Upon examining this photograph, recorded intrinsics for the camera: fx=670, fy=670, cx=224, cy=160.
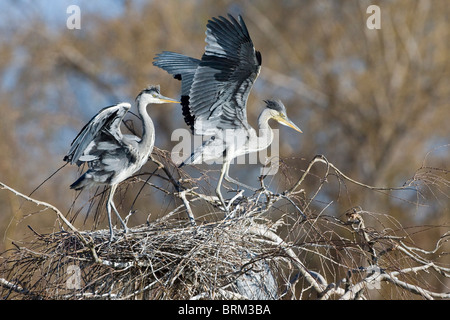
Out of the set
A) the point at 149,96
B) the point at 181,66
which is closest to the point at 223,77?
the point at 149,96

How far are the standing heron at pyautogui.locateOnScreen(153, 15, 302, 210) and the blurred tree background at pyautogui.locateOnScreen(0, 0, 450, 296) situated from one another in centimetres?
1047

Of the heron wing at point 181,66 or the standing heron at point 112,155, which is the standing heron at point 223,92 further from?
the standing heron at point 112,155

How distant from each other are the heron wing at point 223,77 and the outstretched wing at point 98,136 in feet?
2.38

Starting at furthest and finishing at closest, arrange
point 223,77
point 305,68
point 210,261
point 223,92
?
point 305,68 < point 223,92 < point 223,77 < point 210,261

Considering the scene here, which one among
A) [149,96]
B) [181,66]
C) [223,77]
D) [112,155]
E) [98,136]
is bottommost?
[112,155]

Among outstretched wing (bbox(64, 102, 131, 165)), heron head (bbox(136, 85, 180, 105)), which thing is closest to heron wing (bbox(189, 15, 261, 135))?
heron head (bbox(136, 85, 180, 105))

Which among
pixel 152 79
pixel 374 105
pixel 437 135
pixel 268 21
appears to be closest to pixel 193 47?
pixel 152 79

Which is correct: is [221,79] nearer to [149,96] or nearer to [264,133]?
[149,96]

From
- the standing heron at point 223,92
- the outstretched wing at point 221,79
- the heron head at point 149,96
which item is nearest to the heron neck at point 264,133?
the standing heron at point 223,92

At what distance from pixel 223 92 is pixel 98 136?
100 centimetres

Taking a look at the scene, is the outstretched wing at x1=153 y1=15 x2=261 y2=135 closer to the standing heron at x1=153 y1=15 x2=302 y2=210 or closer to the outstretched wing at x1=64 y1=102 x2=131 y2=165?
the standing heron at x1=153 y1=15 x2=302 y2=210

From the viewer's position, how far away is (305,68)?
19.4 m

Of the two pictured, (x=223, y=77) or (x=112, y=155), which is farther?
(x=223, y=77)
